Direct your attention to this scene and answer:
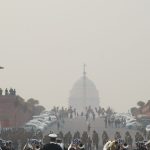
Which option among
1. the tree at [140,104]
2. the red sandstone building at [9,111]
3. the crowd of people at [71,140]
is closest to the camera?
the crowd of people at [71,140]

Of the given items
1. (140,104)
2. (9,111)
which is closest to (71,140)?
(9,111)

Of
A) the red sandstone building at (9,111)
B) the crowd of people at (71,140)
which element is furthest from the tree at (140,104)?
the red sandstone building at (9,111)

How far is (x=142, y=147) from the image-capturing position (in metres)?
25.3

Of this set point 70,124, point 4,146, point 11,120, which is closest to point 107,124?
point 70,124

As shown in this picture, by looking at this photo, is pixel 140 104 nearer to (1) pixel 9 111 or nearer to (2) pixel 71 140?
(1) pixel 9 111

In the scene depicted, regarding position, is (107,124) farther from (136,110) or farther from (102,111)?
(136,110)

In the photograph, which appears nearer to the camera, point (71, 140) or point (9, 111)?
point (71, 140)

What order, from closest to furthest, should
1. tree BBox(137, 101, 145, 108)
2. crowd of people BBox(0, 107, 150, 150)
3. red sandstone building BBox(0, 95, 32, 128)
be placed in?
crowd of people BBox(0, 107, 150, 150) → red sandstone building BBox(0, 95, 32, 128) → tree BBox(137, 101, 145, 108)

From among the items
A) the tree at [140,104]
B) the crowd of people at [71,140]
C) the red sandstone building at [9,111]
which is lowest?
the crowd of people at [71,140]

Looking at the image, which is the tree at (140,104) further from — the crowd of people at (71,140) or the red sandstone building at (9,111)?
the red sandstone building at (9,111)

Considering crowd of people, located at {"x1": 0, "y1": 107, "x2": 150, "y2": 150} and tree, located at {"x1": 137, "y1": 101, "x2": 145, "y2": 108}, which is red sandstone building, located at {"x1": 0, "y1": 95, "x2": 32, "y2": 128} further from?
tree, located at {"x1": 137, "y1": 101, "x2": 145, "y2": 108}

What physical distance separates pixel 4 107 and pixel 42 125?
541 cm

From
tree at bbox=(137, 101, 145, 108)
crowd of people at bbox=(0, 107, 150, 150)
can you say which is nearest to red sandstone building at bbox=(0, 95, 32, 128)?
crowd of people at bbox=(0, 107, 150, 150)

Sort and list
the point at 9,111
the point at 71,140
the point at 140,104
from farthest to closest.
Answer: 1. the point at 140,104
2. the point at 9,111
3. the point at 71,140
